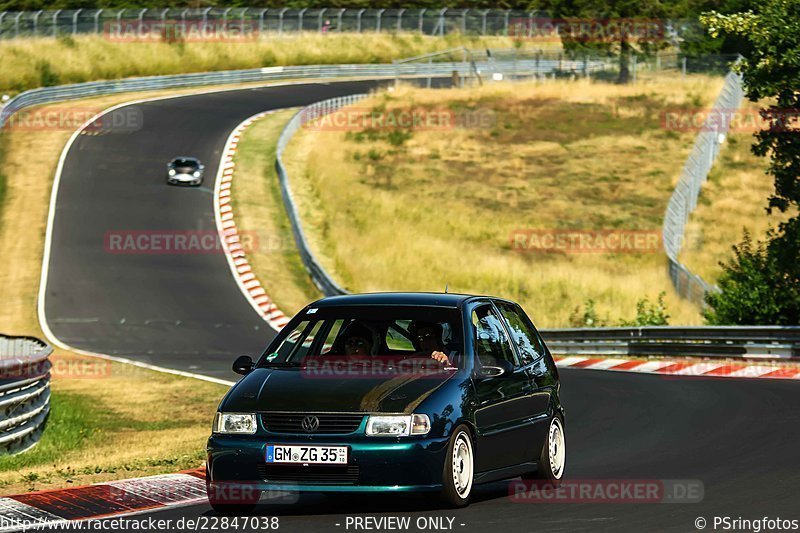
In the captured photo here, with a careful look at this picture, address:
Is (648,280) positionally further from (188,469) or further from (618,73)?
(618,73)

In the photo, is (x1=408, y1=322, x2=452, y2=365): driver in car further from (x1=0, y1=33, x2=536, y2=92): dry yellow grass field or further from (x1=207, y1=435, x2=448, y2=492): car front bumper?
(x1=0, y1=33, x2=536, y2=92): dry yellow grass field

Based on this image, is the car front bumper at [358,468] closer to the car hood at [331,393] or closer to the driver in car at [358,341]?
the car hood at [331,393]

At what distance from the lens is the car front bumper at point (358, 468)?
912cm

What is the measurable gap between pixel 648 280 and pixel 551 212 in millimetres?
12003

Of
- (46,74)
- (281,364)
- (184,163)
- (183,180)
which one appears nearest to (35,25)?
(46,74)

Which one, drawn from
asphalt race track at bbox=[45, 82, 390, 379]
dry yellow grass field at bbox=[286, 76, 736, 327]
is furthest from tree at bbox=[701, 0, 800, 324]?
asphalt race track at bbox=[45, 82, 390, 379]

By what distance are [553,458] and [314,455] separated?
2839 mm

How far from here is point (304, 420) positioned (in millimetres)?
9258

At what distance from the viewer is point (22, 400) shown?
608 inches

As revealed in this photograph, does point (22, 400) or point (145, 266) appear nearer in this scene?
point (22, 400)

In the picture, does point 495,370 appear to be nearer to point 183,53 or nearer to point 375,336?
point 375,336

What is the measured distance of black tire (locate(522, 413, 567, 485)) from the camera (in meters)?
11.1

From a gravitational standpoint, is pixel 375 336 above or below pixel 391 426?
above

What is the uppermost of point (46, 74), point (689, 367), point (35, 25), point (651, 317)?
point (35, 25)
